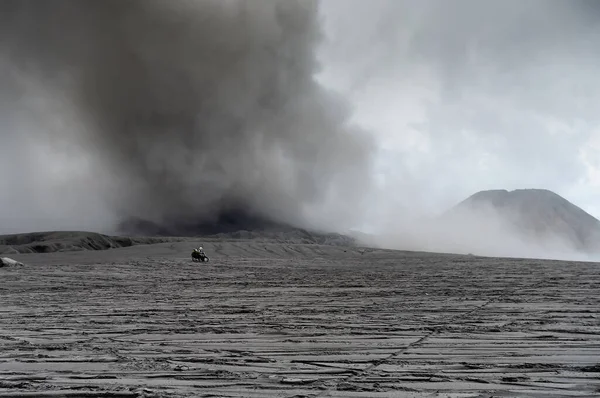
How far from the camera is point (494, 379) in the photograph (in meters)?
3.86

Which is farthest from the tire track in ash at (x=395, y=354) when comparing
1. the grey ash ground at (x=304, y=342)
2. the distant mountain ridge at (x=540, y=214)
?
the distant mountain ridge at (x=540, y=214)

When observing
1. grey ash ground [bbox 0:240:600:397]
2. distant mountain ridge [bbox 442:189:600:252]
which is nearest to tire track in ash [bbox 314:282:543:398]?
grey ash ground [bbox 0:240:600:397]

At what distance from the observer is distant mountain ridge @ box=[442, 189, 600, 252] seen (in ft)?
355

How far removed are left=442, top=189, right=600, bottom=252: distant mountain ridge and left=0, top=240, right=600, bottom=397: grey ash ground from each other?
3940 inches

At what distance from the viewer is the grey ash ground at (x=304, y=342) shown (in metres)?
3.80

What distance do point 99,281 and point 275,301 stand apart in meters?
6.45

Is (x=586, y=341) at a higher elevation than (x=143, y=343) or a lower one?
higher

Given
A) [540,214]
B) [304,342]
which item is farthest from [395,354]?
[540,214]

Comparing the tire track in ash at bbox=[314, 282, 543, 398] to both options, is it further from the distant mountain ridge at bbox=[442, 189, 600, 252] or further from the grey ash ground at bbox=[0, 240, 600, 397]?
the distant mountain ridge at bbox=[442, 189, 600, 252]

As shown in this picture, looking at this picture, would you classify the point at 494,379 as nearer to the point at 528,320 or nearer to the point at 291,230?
the point at 528,320

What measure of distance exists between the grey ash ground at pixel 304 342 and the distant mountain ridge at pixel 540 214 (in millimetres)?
100082

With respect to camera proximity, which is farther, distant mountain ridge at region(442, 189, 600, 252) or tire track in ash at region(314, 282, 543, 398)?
distant mountain ridge at region(442, 189, 600, 252)

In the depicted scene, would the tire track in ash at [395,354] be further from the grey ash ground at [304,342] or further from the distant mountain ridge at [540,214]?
the distant mountain ridge at [540,214]

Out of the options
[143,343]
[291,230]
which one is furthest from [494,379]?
[291,230]
